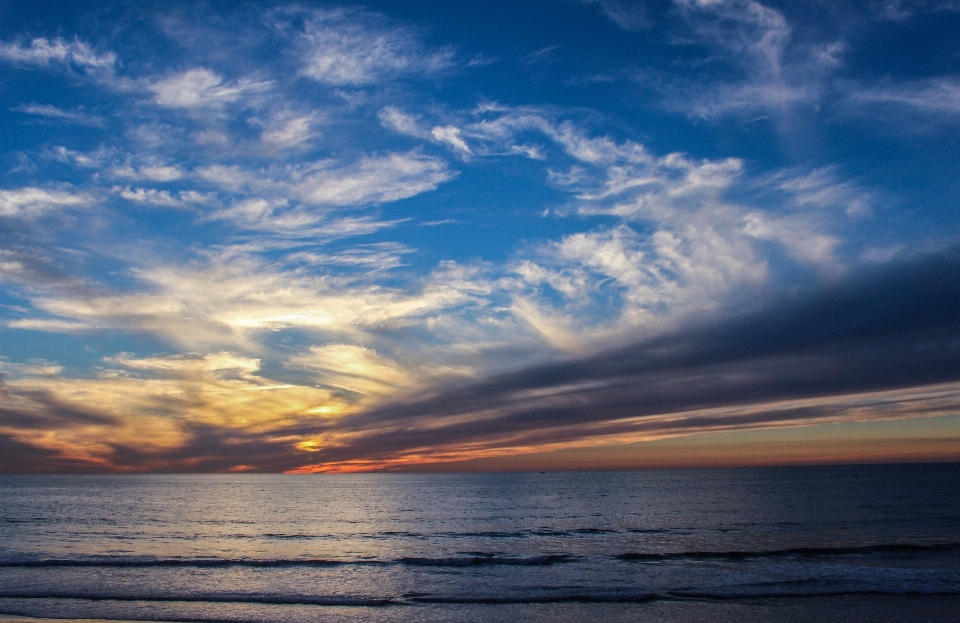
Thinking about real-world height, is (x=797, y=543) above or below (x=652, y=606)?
below

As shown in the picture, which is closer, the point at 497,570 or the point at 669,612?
the point at 669,612

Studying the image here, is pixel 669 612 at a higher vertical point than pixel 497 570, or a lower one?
higher

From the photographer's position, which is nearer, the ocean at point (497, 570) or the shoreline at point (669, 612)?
the shoreline at point (669, 612)

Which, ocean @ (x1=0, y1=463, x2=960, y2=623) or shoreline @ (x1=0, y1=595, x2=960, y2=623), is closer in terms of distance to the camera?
shoreline @ (x1=0, y1=595, x2=960, y2=623)

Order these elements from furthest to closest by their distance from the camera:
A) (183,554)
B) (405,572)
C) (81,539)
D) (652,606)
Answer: (81,539)
(183,554)
(405,572)
(652,606)

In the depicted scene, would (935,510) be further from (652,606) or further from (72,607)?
(72,607)

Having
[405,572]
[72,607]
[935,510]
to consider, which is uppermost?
[72,607]

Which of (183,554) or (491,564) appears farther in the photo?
(183,554)

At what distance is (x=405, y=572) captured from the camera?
1305 inches

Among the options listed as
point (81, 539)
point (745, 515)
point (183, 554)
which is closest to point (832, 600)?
point (183, 554)

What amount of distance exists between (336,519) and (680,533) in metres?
42.8

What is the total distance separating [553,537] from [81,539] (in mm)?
41441

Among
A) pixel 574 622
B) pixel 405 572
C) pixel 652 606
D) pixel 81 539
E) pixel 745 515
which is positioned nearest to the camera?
pixel 574 622

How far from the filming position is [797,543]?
41562mm
